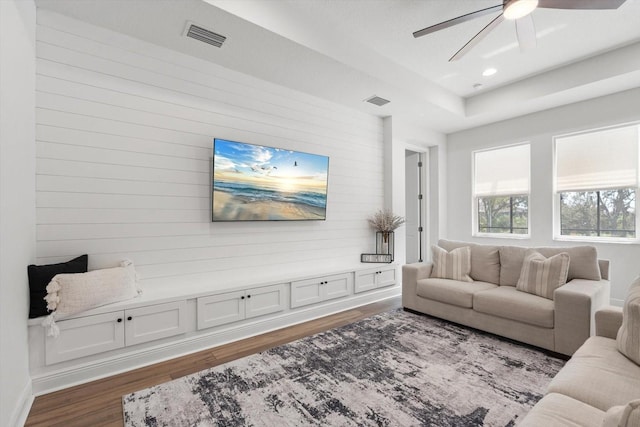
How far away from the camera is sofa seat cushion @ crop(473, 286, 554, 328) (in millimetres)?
2707

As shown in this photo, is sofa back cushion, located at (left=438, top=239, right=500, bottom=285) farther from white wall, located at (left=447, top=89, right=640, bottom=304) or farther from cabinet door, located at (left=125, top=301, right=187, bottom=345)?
cabinet door, located at (left=125, top=301, right=187, bottom=345)

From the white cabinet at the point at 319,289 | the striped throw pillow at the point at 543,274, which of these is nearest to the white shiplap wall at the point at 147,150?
the white cabinet at the point at 319,289

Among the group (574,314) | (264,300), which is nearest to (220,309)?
(264,300)

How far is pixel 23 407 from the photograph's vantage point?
1928mm

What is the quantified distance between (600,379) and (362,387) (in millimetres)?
1358

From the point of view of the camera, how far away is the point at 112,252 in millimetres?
2699

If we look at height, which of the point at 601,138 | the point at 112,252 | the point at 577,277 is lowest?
the point at 577,277

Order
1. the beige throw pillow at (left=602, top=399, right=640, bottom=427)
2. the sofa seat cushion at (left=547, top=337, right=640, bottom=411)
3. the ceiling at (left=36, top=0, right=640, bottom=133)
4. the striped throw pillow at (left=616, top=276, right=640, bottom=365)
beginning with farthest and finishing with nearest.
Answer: the ceiling at (left=36, top=0, right=640, bottom=133) → the striped throw pillow at (left=616, top=276, right=640, bottom=365) → the sofa seat cushion at (left=547, top=337, right=640, bottom=411) → the beige throw pillow at (left=602, top=399, right=640, bottom=427)

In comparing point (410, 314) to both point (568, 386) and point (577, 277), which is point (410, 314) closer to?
point (577, 277)

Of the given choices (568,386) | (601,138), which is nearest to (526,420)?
(568,386)

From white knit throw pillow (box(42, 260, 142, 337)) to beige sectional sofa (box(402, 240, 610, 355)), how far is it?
311 cm

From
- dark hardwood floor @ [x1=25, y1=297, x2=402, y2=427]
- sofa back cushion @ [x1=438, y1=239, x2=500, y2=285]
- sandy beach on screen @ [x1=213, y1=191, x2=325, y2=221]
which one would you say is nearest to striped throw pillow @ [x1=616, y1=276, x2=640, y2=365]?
sofa back cushion @ [x1=438, y1=239, x2=500, y2=285]

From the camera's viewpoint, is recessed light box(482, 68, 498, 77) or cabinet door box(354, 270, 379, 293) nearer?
recessed light box(482, 68, 498, 77)

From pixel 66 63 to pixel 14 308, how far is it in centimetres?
196
